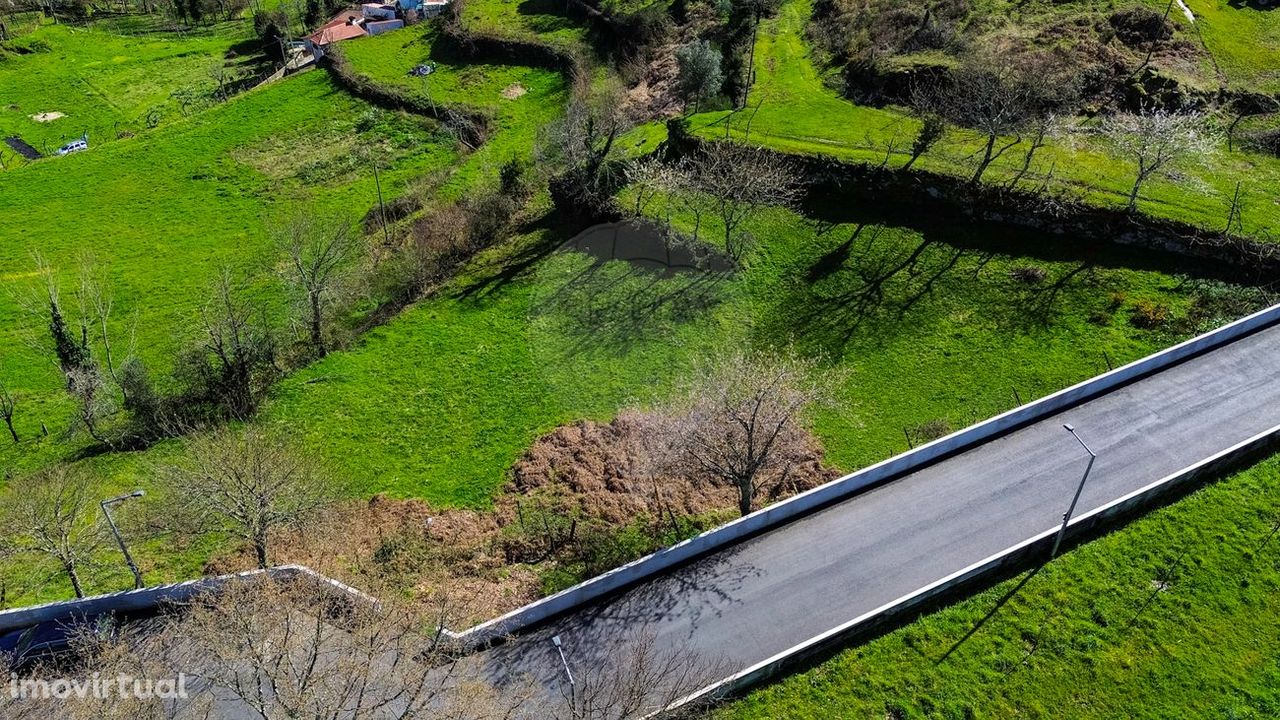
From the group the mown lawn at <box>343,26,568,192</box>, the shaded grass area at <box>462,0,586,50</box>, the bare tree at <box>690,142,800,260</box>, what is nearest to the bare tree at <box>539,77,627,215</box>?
the bare tree at <box>690,142,800,260</box>

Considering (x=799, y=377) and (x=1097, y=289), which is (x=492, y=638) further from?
(x=1097, y=289)

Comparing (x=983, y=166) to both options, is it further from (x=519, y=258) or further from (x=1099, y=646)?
(x=1099, y=646)

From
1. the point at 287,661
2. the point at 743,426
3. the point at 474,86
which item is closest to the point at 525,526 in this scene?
the point at 743,426

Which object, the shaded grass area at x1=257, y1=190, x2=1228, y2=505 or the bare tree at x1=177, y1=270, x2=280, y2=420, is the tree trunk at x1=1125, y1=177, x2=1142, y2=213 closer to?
the shaded grass area at x1=257, y1=190, x2=1228, y2=505

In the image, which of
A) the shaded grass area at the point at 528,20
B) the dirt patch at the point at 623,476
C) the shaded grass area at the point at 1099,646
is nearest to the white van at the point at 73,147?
the shaded grass area at the point at 528,20

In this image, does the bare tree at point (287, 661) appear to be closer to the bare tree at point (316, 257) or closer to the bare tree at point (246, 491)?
the bare tree at point (246, 491)

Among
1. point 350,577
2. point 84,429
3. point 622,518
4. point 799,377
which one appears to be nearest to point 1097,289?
point 799,377
